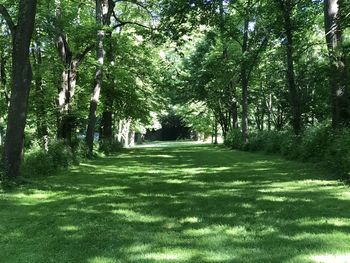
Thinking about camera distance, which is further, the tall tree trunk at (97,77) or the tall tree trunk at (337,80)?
the tall tree trunk at (97,77)

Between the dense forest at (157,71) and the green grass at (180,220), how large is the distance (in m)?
2.53

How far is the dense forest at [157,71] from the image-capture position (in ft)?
48.5

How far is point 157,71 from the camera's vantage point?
35125mm

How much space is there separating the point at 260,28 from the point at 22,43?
659 inches

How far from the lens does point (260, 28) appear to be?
27156mm

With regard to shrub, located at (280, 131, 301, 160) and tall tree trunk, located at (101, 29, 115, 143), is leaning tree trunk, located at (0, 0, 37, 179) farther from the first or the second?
tall tree trunk, located at (101, 29, 115, 143)

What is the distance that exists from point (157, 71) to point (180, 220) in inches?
1078

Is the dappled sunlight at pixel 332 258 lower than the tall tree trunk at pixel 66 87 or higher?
lower

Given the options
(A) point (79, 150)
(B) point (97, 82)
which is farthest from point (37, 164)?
(B) point (97, 82)

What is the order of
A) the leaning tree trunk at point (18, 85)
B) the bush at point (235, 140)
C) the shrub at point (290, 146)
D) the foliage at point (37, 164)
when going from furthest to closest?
1. the bush at point (235, 140)
2. the shrub at point (290, 146)
3. the foliage at point (37, 164)
4. the leaning tree trunk at point (18, 85)

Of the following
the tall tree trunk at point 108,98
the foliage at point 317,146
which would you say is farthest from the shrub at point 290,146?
the tall tree trunk at point 108,98

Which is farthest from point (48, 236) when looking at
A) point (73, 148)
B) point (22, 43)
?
point (73, 148)

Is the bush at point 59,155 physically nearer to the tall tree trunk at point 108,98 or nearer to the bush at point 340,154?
the bush at point 340,154

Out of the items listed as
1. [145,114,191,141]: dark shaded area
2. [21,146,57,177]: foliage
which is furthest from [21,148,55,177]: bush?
[145,114,191,141]: dark shaded area
